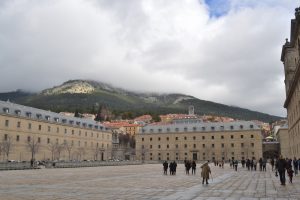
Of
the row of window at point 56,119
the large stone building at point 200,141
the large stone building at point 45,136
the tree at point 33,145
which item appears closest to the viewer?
the large stone building at point 45,136

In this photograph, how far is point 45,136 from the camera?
294 ft

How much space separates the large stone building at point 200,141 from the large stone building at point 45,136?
20090mm

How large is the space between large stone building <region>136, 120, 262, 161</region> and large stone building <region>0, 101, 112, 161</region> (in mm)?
20090

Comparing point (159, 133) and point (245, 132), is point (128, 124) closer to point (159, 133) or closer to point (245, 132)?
point (159, 133)

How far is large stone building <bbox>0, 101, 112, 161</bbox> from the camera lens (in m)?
78.2

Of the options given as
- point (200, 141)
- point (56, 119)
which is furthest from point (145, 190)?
point (200, 141)

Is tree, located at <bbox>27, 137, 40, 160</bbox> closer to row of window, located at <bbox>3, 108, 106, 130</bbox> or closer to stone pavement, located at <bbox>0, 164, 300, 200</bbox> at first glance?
row of window, located at <bbox>3, 108, 106, 130</bbox>

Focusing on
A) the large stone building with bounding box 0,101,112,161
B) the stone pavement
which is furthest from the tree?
the stone pavement

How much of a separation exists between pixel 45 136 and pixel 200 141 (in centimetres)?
5531

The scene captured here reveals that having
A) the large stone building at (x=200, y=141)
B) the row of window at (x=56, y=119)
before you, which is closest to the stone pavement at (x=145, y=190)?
the row of window at (x=56, y=119)

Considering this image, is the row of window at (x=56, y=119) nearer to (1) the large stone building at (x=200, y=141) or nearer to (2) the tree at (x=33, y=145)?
(2) the tree at (x=33, y=145)

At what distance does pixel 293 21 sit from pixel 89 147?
2811 inches

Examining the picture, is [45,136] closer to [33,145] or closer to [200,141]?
[33,145]

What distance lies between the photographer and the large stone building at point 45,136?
257ft
